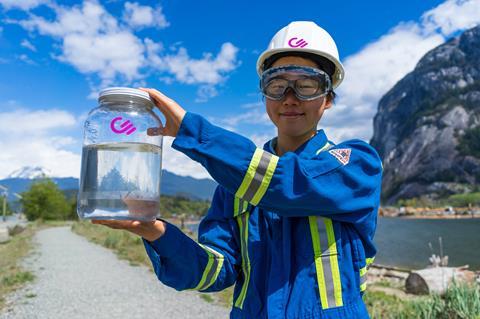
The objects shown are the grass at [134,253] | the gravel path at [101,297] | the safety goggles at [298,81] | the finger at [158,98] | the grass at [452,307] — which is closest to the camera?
the finger at [158,98]

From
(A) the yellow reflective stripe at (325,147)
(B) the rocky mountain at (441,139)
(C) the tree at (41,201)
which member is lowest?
(A) the yellow reflective stripe at (325,147)

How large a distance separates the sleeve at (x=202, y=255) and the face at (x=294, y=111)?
20.4 inches

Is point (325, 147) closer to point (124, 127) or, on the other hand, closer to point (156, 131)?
point (156, 131)

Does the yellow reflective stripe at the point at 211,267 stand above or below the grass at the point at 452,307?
above

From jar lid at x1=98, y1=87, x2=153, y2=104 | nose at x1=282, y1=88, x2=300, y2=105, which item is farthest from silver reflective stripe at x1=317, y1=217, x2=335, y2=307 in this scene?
jar lid at x1=98, y1=87, x2=153, y2=104

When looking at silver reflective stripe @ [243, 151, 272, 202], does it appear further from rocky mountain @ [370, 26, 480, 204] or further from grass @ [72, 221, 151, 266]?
rocky mountain @ [370, 26, 480, 204]

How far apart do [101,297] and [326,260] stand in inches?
347

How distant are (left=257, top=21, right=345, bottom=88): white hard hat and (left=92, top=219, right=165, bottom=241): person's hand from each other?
3.11 feet

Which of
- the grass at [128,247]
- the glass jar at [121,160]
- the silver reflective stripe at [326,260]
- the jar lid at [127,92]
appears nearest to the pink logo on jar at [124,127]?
the glass jar at [121,160]

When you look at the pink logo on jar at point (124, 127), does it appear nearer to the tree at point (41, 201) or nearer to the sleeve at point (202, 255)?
the sleeve at point (202, 255)

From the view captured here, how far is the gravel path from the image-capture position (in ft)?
26.5

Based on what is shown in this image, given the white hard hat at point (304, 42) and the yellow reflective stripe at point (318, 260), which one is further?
the white hard hat at point (304, 42)

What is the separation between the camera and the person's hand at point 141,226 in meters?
1.66

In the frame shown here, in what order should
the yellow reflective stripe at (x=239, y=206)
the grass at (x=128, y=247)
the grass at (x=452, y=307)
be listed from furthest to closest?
the grass at (x=128, y=247)
the grass at (x=452, y=307)
the yellow reflective stripe at (x=239, y=206)
